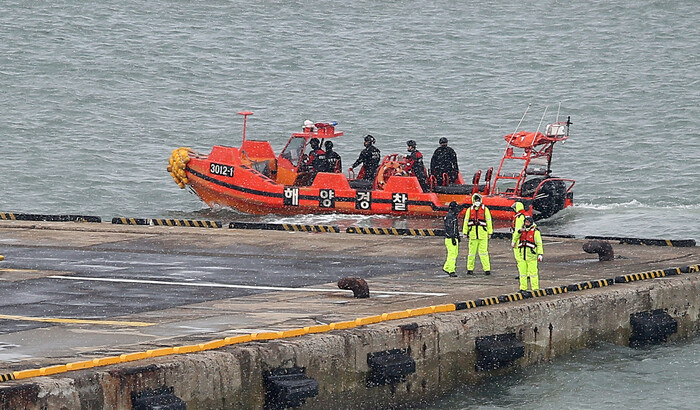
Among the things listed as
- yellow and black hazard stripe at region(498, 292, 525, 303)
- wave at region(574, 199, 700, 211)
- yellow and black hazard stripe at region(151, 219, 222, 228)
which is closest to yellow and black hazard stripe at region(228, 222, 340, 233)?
yellow and black hazard stripe at region(151, 219, 222, 228)

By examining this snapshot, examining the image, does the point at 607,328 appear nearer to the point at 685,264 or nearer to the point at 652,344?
the point at 652,344

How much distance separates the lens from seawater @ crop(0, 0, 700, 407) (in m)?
37.8

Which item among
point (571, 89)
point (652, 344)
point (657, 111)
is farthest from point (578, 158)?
point (652, 344)

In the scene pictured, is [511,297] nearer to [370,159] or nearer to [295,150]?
[370,159]

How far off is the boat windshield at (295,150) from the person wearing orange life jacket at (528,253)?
13953mm

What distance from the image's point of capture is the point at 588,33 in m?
64.4

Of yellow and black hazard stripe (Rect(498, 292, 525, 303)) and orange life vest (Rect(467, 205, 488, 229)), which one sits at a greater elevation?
orange life vest (Rect(467, 205, 488, 229))

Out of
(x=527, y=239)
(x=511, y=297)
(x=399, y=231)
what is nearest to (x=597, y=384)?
(x=511, y=297)

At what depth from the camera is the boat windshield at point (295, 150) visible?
101 feet

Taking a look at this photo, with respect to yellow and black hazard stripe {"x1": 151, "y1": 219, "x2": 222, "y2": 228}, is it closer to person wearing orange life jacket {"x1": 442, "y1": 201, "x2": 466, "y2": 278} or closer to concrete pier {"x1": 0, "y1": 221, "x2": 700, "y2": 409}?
concrete pier {"x1": 0, "y1": 221, "x2": 700, "y2": 409}

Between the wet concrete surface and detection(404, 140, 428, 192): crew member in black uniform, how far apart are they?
17.4 feet

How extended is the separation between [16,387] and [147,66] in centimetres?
4745

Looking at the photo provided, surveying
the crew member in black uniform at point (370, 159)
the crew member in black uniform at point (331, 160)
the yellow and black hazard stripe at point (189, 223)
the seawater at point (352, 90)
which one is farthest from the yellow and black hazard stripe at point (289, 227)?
the crew member in black uniform at point (331, 160)

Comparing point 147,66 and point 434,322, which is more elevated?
point 147,66
